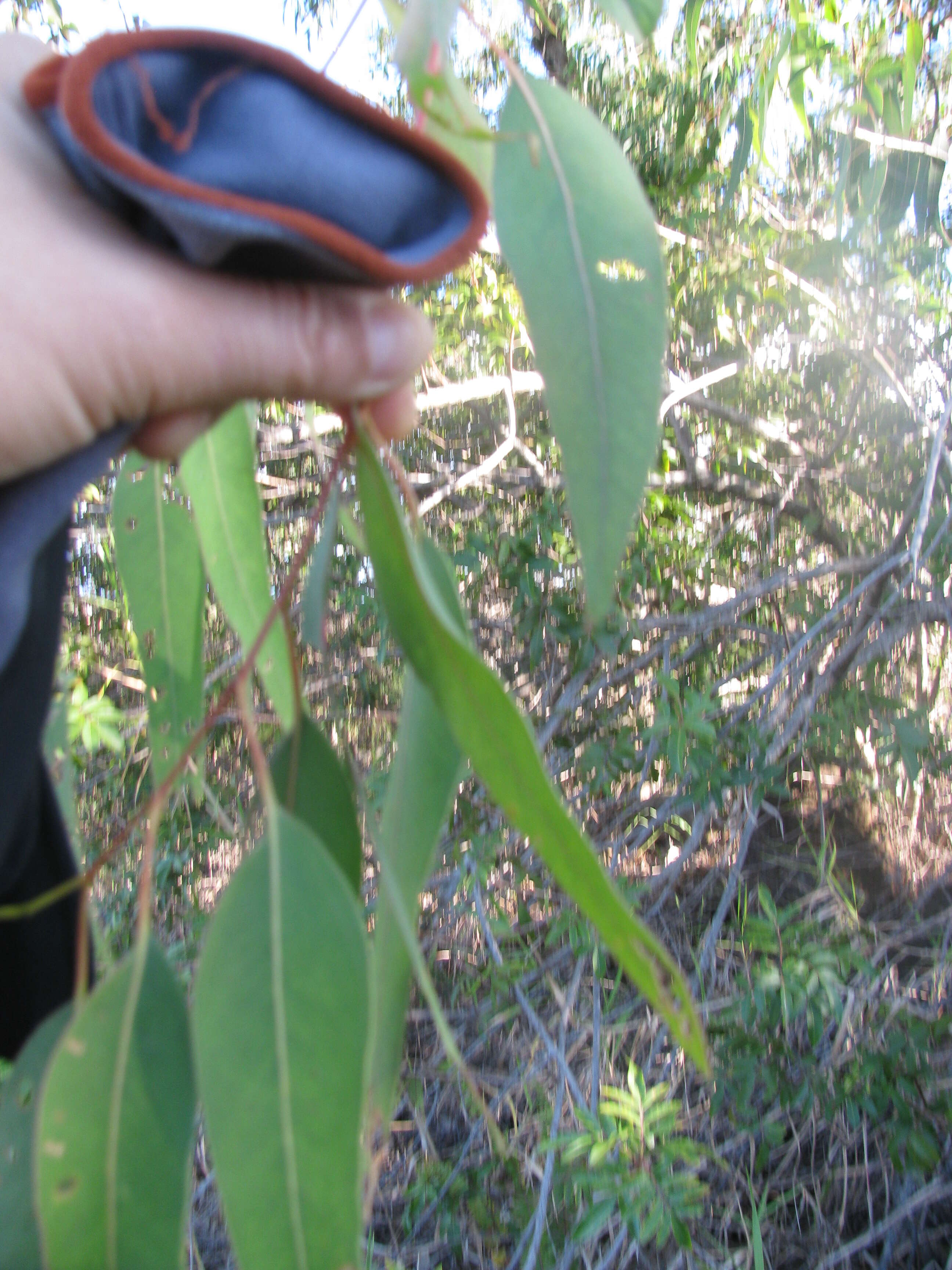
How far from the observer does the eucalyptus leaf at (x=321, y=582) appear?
1.73 ft

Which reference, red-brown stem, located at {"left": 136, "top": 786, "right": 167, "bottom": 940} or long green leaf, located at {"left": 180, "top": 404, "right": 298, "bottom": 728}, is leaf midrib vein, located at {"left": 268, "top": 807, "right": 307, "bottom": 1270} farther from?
long green leaf, located at {"left": 180, "top": 404, "right": 298, "bottom": 728}

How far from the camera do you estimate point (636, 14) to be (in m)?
0.61

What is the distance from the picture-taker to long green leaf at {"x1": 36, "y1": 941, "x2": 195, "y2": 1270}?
38 centimetres

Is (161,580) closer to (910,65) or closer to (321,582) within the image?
(321,582)

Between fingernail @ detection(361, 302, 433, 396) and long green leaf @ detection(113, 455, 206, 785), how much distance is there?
31 centimetres

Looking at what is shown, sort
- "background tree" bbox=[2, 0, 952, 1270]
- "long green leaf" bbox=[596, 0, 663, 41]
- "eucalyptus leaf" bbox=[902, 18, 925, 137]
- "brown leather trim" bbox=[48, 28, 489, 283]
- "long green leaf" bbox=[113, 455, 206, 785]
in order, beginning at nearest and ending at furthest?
1. "brown leather trim" bbox=[48, 28, 489, 283]
2. "long green leaf" bbox=[596, 0, 663, 41]
3. "long green leaf" bbox=[113, 455, 206, 785]
4. "eucalyptus leaf" bbox=[902, 18, 925, 137]
5. "background tree" bbox=[2, 0, 952, 1270]

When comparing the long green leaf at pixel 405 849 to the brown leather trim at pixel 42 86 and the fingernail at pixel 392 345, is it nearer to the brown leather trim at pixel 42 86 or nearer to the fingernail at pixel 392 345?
the fingernail at pixel 392 345

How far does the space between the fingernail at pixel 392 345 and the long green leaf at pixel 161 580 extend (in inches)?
12.1

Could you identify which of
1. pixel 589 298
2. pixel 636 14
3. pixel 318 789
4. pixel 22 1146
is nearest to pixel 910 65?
pixel 636 14

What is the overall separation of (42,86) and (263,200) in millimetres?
160

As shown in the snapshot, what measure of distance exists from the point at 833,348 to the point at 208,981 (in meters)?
1.69

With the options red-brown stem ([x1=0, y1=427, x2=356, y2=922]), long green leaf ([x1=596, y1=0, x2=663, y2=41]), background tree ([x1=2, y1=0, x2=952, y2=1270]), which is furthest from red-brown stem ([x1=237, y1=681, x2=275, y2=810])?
background tree ([x1=2, y1=0, x2=952, y2=1270])

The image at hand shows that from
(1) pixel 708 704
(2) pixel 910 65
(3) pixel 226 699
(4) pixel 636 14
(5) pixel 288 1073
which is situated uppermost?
(2) pixel 910 65

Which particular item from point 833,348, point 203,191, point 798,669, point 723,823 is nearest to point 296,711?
point 203,191
